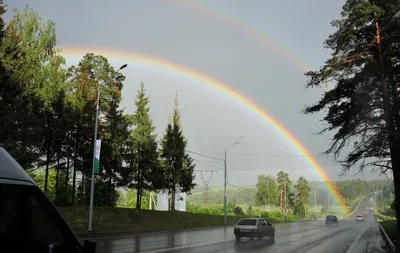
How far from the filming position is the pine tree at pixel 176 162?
42.0m

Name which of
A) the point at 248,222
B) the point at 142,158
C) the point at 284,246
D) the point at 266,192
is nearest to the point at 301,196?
the point at 266,192

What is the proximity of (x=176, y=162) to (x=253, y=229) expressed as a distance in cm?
2089

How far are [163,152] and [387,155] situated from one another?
2665cm

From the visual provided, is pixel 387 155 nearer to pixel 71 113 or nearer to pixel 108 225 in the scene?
pixel 108 225

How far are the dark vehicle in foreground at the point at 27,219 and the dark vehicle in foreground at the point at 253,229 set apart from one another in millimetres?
21293

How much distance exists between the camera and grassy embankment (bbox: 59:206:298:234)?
2633cm

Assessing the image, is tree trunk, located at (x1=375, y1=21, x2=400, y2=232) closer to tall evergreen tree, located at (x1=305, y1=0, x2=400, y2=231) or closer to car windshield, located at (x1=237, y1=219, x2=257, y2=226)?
tall evergreen tree, located at (x1=305, y1=0, x2=400, y2=231)

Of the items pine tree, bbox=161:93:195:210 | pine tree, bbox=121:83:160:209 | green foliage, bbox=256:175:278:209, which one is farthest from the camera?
green foliage, bbox=256:175:278:209

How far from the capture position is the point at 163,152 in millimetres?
42688

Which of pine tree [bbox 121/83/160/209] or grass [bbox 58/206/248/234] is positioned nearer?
grass [bbox 58/206/248/234]

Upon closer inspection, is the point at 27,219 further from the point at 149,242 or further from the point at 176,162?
the point at 176,162

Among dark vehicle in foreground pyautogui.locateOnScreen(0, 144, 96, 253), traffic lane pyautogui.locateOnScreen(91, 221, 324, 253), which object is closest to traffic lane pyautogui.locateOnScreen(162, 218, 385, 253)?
traffic lane pyautogui.locateOnScreen(91, 221, 324, 253)

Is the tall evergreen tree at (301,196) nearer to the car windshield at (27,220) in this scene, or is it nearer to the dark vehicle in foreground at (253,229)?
the dark vehicle in foreground at (253,229)

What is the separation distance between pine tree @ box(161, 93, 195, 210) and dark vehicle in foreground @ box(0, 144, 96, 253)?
126 feet
